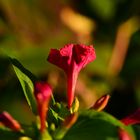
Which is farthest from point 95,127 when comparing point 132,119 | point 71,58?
point 71,58

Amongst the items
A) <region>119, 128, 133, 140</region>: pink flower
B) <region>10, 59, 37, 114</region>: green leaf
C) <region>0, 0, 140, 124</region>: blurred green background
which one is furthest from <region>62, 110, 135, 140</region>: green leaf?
<region>0, 0, 140, 124</region>: blurred green background

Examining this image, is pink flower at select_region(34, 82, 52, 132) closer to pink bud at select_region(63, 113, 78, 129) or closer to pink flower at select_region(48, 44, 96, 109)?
pink bud at select_region(63, 113, 78, 129)

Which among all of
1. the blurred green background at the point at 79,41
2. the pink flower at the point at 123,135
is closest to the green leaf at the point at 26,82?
the pink flower at the point at 123,135

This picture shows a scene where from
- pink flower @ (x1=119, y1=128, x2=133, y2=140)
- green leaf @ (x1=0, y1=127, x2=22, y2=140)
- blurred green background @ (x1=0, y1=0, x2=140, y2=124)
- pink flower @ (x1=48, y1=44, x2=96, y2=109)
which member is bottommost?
blurred green background @ (x1=0, y1=0, x2=140, y2=124)

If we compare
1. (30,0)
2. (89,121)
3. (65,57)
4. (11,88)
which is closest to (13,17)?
(30,0)

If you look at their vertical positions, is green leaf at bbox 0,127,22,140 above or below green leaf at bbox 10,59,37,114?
below

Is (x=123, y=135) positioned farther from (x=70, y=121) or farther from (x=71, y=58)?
(x=71, y=58)

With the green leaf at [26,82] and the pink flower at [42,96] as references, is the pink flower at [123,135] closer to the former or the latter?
the pink flower at [42,96]
